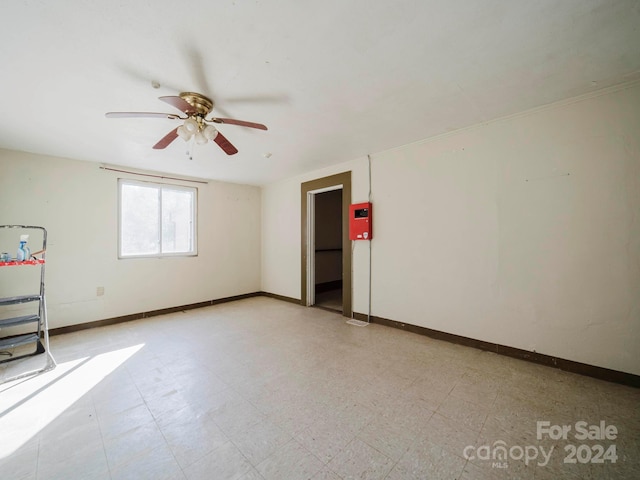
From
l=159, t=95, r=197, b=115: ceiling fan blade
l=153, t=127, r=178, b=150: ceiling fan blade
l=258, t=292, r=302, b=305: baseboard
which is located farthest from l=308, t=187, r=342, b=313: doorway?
l=159, t=95, r=197, b=115: ceiling fan blade

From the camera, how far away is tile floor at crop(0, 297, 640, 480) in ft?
4.46

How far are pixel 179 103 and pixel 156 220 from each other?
10.3 feet

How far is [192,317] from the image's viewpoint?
4.11 meters

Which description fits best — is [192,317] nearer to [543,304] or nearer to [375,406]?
[375,406]

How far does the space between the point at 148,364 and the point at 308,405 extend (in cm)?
178

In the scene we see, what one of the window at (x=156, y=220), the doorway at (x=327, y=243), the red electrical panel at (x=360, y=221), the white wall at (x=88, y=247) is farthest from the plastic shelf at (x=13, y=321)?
the doorway at (x=327, y=243)

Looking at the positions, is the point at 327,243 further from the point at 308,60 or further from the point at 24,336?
the point at 24,336

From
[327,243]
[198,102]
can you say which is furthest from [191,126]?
[327,243]

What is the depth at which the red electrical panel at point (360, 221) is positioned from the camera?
366 centimetres

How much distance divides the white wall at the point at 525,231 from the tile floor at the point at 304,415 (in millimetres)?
385

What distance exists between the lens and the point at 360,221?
3.74 meters

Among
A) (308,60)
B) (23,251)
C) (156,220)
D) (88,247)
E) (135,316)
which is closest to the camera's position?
(308,60)

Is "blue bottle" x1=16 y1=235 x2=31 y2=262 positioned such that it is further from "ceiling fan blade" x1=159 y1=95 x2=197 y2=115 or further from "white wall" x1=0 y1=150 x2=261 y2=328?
"ceiling fan blade" x1=159 y1=95 x2=197 y2=115

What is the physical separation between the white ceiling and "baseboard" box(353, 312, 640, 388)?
238cm
